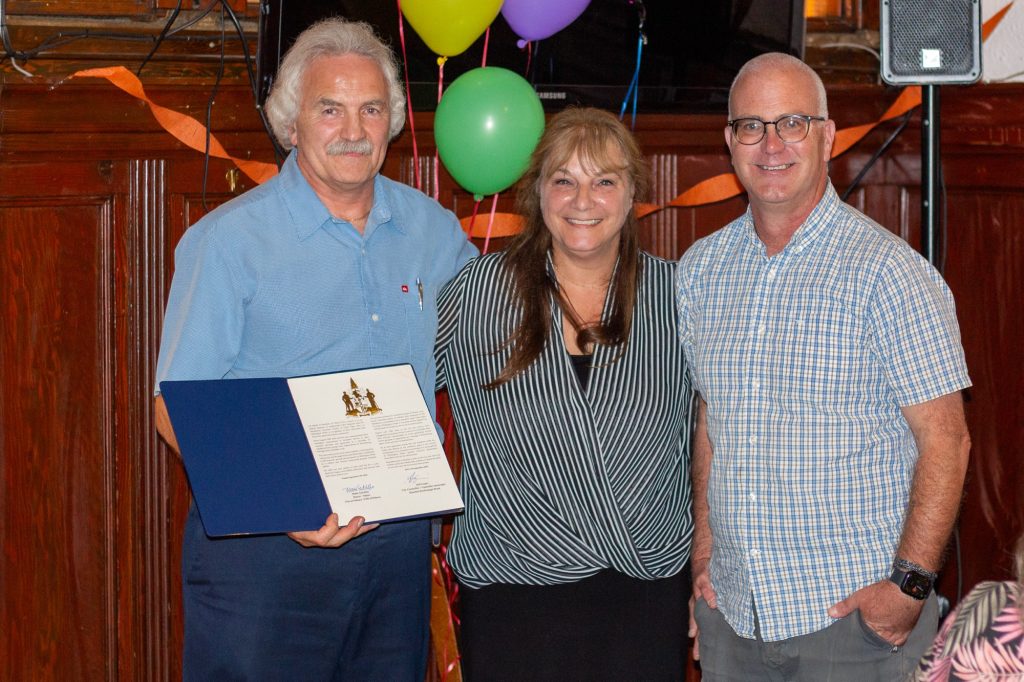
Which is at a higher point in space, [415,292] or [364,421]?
[415,292]

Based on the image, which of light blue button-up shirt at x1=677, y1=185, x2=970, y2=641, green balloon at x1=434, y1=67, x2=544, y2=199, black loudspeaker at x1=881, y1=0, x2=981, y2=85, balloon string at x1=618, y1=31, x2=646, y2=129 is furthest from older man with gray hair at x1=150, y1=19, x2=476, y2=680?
black loudspeaker at x1=881, y1=0, x2=981, y2=85

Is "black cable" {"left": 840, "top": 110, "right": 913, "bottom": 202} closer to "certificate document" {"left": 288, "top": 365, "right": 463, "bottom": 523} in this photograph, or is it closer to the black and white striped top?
the black and white striped top

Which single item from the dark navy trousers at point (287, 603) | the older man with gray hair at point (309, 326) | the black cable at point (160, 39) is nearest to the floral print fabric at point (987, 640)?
the older man with gray hair at point (309, 326)

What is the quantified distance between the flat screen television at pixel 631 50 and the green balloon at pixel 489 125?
0.90 ft

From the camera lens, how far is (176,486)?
310 cm

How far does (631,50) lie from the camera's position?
3.18 metres

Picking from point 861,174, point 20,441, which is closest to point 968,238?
point 861,174

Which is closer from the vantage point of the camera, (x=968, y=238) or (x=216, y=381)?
(x=216, y=381)

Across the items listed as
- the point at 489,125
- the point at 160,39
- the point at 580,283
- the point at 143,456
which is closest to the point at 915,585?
the point at 580,283

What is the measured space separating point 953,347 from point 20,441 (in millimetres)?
2241

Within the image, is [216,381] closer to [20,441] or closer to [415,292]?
[415,292]

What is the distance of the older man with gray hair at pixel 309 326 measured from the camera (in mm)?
2273

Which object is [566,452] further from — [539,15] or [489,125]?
[539,15]

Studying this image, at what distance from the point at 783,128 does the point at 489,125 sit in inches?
29.0
